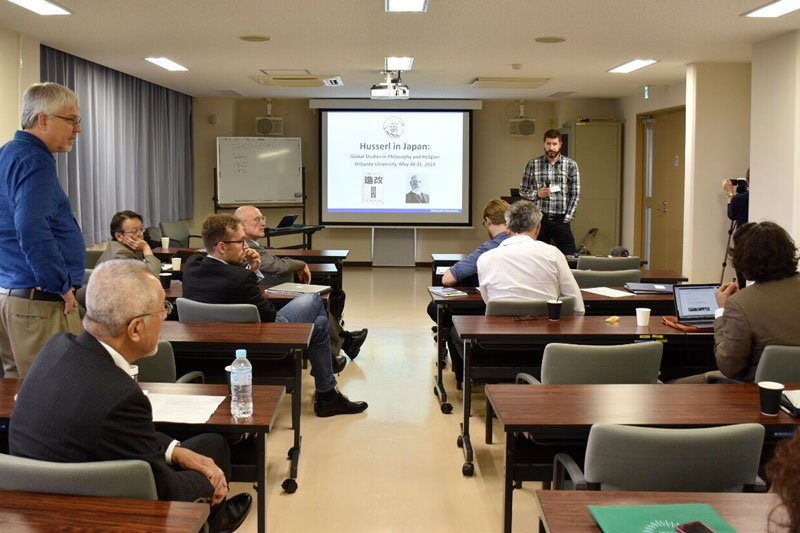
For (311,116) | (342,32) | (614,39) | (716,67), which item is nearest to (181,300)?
(342,32)

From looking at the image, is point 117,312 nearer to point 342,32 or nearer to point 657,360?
point 657,360

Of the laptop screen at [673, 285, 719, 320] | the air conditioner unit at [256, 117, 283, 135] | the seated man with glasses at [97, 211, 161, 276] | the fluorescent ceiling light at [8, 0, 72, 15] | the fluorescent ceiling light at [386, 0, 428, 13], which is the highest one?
the fluorescent ceiling light at [8, 0, 72, 15]

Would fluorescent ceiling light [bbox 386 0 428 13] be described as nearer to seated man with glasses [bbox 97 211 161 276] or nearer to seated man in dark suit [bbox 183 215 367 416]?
seated man in dark suit [bbox 183 215 367 416]

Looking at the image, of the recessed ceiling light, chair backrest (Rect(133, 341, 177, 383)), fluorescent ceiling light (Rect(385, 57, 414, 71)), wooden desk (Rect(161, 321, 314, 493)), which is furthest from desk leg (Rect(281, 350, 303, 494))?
fluorescent ceiling light (Rect(385, 57, 414, 71))

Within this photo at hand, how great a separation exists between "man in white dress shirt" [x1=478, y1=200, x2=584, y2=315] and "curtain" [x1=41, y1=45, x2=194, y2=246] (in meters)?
4.82

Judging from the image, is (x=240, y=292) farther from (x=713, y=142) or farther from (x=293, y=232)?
(x=293, y=232)

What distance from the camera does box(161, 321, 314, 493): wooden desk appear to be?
11.2 ft

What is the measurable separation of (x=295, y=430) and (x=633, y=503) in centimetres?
242

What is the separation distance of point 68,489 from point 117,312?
1.56 ft

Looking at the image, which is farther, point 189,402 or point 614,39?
point 614,39

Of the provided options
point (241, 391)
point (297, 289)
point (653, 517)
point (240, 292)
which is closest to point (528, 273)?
point (297, 289)

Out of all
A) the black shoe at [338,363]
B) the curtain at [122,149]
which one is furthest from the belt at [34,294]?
the curtain at [122,149]

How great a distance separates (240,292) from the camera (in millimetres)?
4098

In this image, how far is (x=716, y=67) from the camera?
8.13 metres
